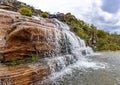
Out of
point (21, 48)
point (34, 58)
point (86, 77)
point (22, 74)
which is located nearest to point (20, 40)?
point (21, 48)

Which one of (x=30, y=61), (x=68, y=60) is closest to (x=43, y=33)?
(x=30, y=61)

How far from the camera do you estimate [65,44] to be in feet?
83.1

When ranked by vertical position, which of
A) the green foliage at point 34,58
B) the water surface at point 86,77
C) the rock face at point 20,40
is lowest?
the water surface at point 86,77

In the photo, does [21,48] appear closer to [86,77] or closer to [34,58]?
[34,58]

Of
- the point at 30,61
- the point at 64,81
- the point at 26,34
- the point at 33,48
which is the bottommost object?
the point at 64,81

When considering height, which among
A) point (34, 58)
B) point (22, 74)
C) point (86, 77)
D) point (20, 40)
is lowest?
point (86, 77)

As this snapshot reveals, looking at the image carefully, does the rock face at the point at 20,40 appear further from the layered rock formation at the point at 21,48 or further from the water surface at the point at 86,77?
the water surface at the point at 86,77

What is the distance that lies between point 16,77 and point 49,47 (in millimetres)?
7485

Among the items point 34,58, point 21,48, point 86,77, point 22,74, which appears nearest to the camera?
point 22,74

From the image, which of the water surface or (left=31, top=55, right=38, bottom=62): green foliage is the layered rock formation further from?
the water surface

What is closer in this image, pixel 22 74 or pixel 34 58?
pixel 22 74

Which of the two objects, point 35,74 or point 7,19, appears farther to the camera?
point 7,19

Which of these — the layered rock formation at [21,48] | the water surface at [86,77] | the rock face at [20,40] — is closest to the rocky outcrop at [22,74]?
the layered rock formation at [21,48]

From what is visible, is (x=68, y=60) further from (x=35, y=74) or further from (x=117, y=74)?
(x=35, y=74)
